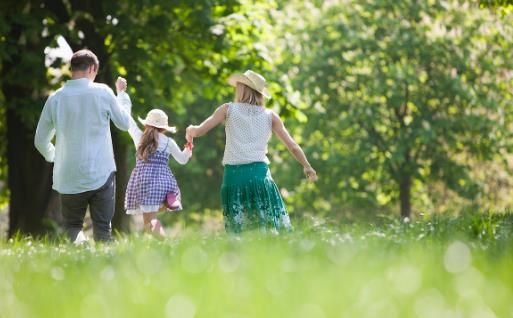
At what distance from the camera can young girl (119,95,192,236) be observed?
33.9 feet

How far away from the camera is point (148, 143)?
10.5 m

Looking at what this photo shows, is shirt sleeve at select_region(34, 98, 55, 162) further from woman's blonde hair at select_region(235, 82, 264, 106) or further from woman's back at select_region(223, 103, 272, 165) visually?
woman's blonde hair at select_region(235, 82, 264, 106)

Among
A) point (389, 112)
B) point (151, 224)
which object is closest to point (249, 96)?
point (151, 224)

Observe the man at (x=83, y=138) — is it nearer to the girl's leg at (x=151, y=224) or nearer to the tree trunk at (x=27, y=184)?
the girl's leg at (x=151, y=224)

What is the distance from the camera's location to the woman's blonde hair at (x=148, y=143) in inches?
411

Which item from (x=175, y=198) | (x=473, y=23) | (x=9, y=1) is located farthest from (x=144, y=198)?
(x=473, y=23)

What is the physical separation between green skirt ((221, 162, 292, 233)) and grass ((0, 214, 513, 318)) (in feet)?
10.2

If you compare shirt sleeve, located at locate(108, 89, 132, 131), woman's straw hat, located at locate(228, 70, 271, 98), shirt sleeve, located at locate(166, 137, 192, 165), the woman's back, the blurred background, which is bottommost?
the blurred background

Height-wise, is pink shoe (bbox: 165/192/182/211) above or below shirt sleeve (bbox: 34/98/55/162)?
below

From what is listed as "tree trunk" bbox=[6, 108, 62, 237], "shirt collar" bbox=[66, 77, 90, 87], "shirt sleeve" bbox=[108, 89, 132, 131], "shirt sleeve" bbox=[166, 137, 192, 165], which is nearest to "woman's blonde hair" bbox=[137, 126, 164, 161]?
"shirt sleeve" bbox=[166, 137, 192, 165]

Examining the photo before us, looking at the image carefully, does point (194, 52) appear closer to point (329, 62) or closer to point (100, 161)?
point (100, 161)

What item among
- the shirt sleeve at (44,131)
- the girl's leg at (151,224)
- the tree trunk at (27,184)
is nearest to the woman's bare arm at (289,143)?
the girl's leg at (151,224)

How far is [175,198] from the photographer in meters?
10.6

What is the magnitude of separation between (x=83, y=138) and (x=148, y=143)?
1.52m
